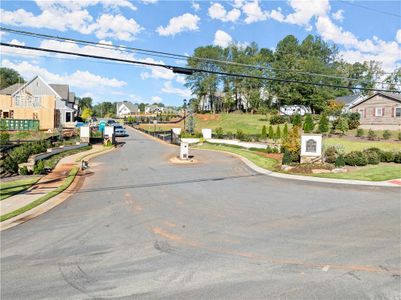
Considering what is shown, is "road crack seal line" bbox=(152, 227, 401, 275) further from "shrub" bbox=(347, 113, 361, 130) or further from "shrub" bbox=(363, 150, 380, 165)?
"shrub" bbox=(347, 113, 361, 130)

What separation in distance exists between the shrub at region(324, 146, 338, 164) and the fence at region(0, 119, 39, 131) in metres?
39.7

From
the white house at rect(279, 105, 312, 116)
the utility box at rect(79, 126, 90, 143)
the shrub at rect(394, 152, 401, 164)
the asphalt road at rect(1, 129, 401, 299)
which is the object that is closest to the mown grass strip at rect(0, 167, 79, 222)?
the asphalt road at rect(1, 129, 401, 299)

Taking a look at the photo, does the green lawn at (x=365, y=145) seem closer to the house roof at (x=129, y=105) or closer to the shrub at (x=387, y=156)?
the shrub at (x=387, y=156)

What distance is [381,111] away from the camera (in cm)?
4978

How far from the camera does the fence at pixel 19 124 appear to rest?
4508 cm

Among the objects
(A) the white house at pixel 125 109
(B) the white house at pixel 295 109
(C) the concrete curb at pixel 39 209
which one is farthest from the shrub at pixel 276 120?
(A) the white house at pixel 125 109

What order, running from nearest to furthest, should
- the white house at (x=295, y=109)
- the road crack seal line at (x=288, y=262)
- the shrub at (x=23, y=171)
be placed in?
the road crack seal line at (x=288, y=262)
the shrub at (x=23, y=171)
the white house at (x=295, y=109)

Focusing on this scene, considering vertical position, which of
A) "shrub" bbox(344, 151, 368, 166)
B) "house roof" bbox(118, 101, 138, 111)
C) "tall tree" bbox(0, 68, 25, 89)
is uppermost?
"tall tree" bbox(0, 68, 25, 89)

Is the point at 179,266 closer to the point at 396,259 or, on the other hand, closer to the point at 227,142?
the point at 396,259

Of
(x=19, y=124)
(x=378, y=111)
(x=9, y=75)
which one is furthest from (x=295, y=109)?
(x=9, y=75)

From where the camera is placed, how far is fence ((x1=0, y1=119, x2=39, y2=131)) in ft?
148

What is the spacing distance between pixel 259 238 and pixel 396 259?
3.11m

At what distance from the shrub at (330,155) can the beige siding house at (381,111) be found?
29.4m

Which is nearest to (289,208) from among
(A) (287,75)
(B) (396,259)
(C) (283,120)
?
(B) (396,259)
